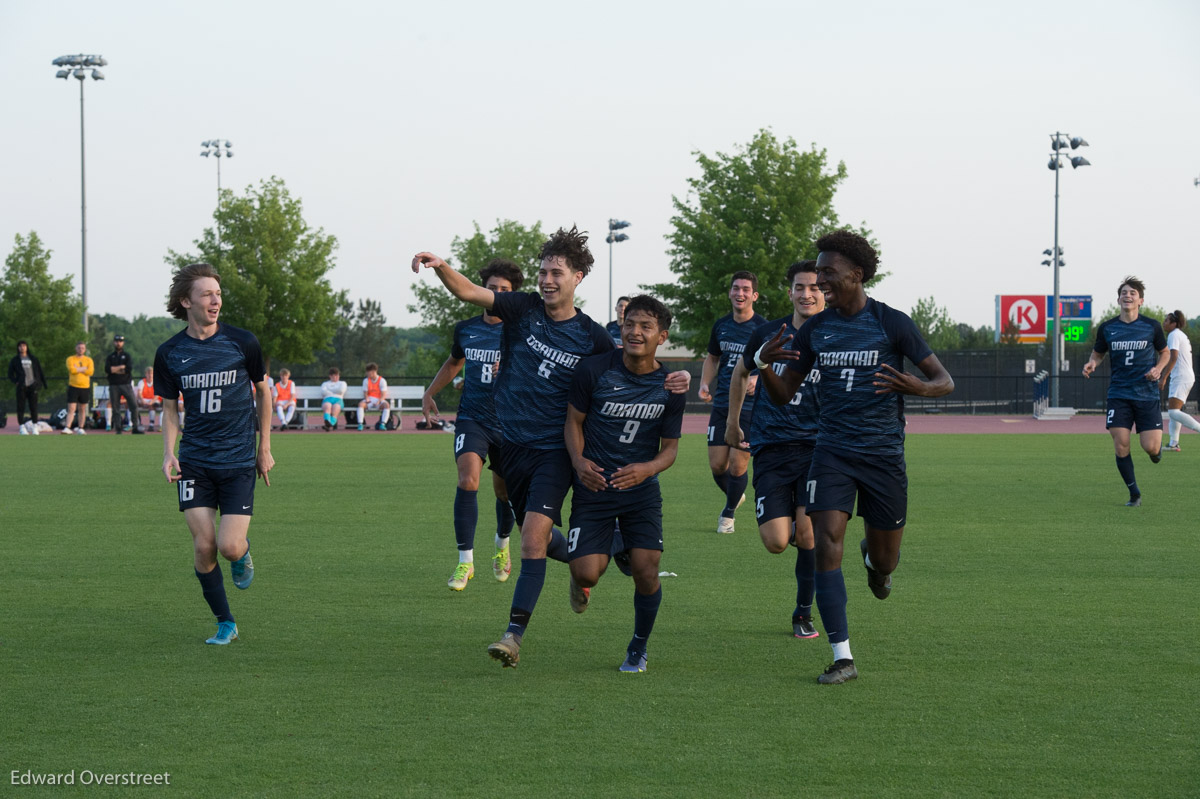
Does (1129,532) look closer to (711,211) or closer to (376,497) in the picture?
(376,497)

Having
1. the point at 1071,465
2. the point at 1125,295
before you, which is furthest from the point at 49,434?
the point at 1125,295

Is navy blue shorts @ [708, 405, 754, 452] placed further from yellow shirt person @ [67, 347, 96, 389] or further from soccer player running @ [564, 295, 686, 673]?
yellow shirt person @ [67, 347, 96, 389]

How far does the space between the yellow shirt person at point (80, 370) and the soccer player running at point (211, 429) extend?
24.4m

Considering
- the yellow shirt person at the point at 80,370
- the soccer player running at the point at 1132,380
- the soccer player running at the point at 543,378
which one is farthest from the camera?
the yellow shirt person at the point at 80,370

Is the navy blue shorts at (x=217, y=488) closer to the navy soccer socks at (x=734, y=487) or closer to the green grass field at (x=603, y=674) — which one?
the green grass field at (x=603, y=674)

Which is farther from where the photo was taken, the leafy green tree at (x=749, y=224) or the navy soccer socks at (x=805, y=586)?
the leafy green tree at (x=749, y=224)

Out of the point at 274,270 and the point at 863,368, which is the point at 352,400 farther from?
the point at 863,368

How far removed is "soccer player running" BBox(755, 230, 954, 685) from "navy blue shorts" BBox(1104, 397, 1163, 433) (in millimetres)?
8578

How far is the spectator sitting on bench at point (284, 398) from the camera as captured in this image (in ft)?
108

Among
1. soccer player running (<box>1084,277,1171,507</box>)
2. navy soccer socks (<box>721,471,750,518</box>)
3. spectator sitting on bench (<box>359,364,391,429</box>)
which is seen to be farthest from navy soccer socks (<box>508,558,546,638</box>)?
spectator sitting on bench (<box>359,364,391,429</box>)

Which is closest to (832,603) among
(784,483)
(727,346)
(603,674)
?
(603,674)

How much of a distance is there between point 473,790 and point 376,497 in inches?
431

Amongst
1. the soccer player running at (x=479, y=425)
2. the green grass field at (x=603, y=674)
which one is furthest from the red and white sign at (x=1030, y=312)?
the soccer player running at (x=479, y=425)

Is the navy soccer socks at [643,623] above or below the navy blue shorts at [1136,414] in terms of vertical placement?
below
